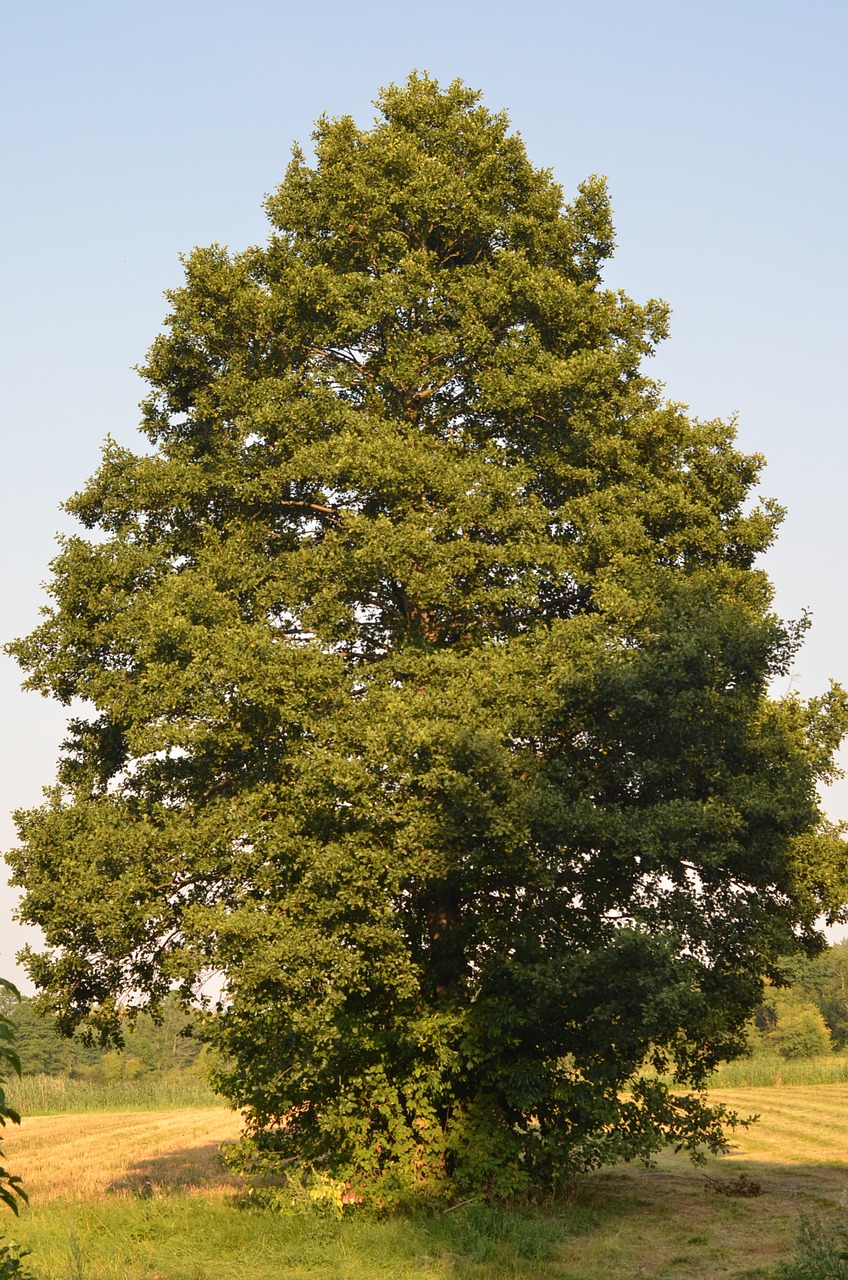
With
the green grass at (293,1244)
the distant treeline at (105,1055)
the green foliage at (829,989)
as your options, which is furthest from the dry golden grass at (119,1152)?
the green foliage at (829,989)

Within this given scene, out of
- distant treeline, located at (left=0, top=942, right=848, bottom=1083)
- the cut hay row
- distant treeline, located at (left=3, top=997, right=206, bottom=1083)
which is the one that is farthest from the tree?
distant treeline, located at (left=3, top=997, right=206, bottom=1083)

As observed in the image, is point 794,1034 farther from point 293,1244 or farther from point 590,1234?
point 293,1244

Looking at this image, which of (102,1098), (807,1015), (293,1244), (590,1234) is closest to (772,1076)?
(590,1234)

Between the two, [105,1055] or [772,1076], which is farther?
[105,1055]

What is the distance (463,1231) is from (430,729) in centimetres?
726

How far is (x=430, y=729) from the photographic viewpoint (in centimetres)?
1645

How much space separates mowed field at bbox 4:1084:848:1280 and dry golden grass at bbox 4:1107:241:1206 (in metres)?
0.24

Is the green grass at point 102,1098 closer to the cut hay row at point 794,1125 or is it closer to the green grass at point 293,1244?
the cut hay row at point 794,1125

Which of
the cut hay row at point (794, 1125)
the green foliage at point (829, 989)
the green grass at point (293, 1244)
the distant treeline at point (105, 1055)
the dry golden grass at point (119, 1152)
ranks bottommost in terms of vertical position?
the green foliage at point (829, 989)

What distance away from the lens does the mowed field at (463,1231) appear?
1495 cm

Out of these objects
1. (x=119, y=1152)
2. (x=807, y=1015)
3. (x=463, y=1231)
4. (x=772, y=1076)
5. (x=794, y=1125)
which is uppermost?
(x=463, y=1231)

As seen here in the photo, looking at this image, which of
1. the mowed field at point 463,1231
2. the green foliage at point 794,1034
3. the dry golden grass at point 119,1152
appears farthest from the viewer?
the green foliage at point 794,1034

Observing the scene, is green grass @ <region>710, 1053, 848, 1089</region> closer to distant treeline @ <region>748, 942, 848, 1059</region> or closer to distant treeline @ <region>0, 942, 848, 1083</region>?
distant treeline @ <region>748, 942, 848, 1059</region>

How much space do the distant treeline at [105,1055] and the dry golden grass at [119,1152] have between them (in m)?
57.1
